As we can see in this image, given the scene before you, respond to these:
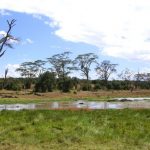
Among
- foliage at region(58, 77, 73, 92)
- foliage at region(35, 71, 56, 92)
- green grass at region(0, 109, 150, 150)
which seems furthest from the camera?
foliage at region(58, 77, 73, 92)

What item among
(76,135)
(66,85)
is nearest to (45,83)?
(66,85)

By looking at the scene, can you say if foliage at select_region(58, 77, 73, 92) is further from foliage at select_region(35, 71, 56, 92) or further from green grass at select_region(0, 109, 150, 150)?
green grass at select_region(0, 109, 150, 150)

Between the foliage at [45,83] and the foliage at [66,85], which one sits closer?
the foliage at [45,83]

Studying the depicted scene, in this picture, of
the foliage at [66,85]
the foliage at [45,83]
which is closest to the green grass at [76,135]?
the foliage at [45,83]

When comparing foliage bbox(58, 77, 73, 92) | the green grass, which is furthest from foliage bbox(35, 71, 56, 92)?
the green grass

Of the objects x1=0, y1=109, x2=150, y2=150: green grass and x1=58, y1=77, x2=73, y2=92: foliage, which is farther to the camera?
x1=58, y1=77, x2=73, y2=92: foliage

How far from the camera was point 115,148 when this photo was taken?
14.7 meters

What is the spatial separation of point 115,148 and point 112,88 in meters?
110

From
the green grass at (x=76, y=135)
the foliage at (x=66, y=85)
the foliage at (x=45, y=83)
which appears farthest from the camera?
the foliage at (x=66, y=85)

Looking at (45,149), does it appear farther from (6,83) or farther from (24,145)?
(6,83)

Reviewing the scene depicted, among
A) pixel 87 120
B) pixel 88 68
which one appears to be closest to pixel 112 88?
pixel 88 68

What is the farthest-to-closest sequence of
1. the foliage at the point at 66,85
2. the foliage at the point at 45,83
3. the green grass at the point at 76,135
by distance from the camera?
the foliage at the point at 66,85 < the foliage at the point at 45,83 < the green grass at the point at 76,135

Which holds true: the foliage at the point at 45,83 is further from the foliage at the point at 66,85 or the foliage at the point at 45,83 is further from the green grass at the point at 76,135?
the green grass at the point at 76,135

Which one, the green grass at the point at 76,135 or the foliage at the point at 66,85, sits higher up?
the foliage at the point at 66,85
